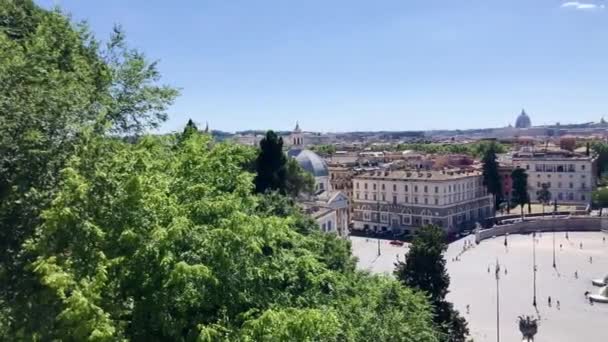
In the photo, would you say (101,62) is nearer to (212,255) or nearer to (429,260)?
(212,255)

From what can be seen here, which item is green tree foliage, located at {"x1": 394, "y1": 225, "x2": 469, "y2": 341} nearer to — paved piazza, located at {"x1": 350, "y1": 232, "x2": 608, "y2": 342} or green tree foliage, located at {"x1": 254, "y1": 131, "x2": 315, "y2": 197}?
paved piazza, located at {"x1": 350, "y1": 232, "x2": 608, "y2": 342}

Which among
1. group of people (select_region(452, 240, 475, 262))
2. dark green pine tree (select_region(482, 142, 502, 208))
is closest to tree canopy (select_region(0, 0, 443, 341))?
group of people (select_region(452, 240, 475, 262))

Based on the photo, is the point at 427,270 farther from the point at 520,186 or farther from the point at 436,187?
the point at 520,186

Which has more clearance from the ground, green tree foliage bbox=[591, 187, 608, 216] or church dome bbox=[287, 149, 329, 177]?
church dome bbox=[287, 149, 329, 177]

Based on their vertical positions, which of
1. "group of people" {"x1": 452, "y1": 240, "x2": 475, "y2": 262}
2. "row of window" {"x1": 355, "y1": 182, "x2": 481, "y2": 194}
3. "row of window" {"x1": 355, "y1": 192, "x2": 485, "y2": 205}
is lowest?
"group of people" {"x1": 452, "y1": 240, "x2": 475, "y2": 262}

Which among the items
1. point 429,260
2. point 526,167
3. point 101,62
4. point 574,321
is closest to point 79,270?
point 101,62

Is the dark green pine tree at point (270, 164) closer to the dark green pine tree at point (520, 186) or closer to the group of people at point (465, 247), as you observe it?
the group of people at point (465, 247)

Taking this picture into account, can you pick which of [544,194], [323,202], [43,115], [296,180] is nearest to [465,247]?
[323,202]
